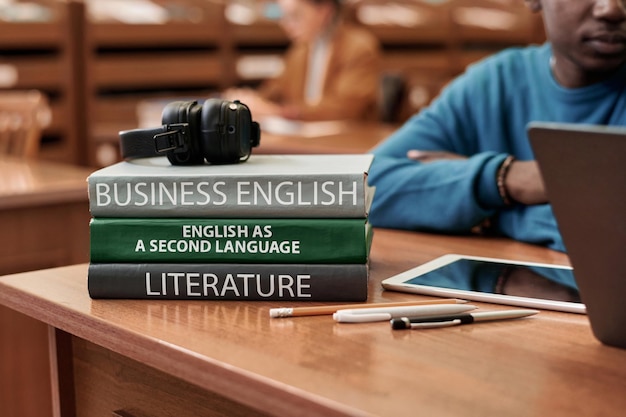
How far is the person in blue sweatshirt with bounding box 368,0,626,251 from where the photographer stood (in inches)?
54.3

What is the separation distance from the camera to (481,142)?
1670mm

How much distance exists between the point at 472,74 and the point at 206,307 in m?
0.94

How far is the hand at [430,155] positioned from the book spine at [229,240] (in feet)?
2.15

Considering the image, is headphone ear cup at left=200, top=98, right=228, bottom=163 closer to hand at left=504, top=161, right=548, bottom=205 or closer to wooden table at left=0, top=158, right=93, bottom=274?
hand at left=504, top=161, right=548, bottom=205

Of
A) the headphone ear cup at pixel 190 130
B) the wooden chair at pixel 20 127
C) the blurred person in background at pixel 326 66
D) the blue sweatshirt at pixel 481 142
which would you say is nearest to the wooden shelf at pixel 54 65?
the blurred person in background at pixel 326 66

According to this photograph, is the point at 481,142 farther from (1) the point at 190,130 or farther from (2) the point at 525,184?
(1) the point at 190,130

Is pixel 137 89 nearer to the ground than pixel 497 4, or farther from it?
nearer to the ground

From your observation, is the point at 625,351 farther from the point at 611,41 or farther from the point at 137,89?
the point at 137,89

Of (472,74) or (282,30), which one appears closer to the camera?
(472,74)

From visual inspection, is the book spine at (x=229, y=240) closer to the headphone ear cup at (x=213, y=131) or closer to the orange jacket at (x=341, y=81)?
the headphone ear cup at (x=213, y=131)

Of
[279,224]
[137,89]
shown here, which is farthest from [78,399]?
[137,89]

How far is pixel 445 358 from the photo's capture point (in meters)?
0.79

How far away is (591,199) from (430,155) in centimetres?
87

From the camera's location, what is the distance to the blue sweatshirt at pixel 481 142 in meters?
1.38
